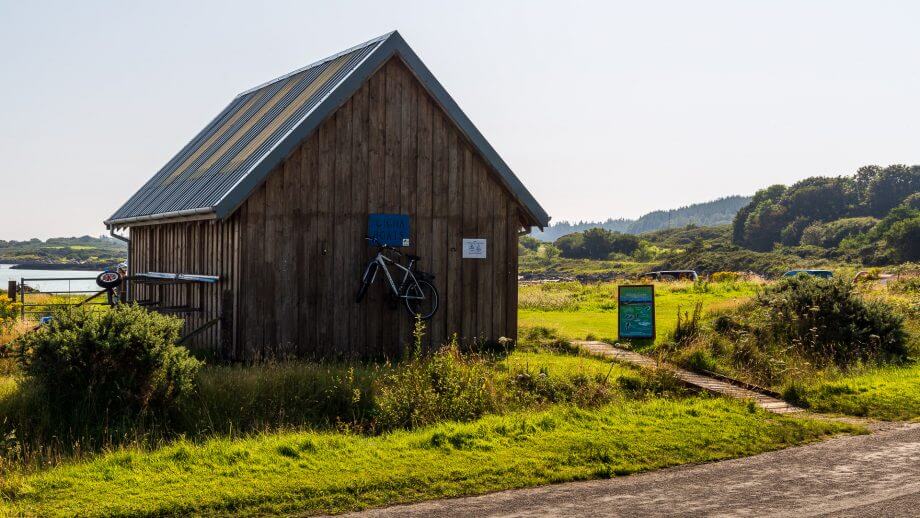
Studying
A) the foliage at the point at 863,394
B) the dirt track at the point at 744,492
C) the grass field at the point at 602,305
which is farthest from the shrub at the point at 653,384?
the grass field at the point at 602,305

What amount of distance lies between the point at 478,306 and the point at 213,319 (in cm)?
536

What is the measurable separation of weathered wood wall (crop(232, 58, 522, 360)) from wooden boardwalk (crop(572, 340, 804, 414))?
213cm

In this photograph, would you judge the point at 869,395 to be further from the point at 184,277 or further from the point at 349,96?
the point at 184,277

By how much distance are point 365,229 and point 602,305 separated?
14442 millimetres

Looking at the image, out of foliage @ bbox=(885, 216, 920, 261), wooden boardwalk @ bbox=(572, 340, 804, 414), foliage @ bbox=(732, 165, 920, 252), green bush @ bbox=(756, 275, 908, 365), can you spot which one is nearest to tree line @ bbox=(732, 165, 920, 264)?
foliage @ bbox=(732, 165, 920, 252)

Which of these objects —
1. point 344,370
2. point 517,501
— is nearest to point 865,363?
point 344,370

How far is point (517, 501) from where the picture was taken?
8750 mm

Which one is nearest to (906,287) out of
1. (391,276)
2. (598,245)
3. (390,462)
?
(391,276)

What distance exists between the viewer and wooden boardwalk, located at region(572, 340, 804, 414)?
45.7 ft

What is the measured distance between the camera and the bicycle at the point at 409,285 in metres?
17.2

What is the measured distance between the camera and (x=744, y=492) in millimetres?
9102

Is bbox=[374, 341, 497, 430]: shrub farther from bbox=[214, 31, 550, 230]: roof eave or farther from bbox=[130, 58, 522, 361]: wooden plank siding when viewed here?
bbox=[214, 31, 550, 230]: roof eave

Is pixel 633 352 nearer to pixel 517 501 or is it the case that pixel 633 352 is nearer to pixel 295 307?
pixel 295 307

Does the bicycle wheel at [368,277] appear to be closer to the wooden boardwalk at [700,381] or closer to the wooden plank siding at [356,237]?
the wooden plank siding at [356,237]
